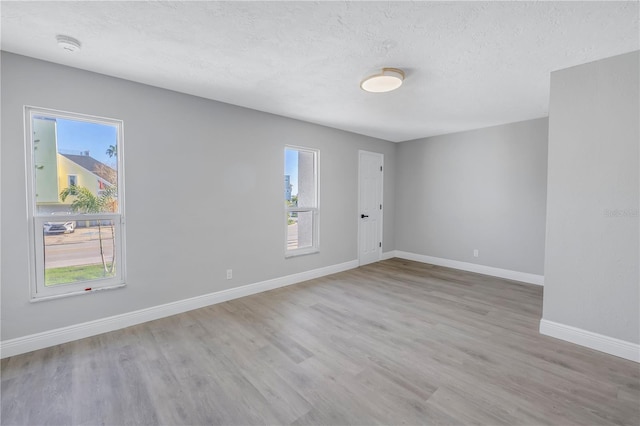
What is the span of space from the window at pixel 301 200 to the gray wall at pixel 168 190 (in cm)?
16

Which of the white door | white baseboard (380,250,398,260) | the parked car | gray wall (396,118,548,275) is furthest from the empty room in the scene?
white baseboard (380,250,398,260)

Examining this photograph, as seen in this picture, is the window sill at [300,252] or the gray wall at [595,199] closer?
the gray wall at [595,199]

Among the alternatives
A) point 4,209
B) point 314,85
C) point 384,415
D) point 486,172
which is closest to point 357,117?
point 314,85

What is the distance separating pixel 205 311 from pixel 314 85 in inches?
112

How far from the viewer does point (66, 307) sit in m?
2.50

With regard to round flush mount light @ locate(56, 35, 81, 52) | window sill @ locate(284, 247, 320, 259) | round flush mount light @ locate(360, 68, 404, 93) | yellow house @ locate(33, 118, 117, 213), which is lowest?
window sill @ locate(284, 247, 320, 259)

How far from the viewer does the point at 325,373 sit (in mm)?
2084

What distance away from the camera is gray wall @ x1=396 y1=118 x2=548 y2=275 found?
421 cm

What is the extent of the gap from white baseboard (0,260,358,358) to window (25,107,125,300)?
34 cm

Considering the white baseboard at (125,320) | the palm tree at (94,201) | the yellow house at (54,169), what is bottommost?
the white baseboard at (125,320)

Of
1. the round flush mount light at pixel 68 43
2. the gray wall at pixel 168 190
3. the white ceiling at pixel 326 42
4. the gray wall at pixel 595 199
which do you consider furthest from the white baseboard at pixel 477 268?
the round flush mount light at pixel 68 43

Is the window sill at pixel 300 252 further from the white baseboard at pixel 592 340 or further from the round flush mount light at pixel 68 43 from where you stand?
the round flush mount light at pixel 68 43

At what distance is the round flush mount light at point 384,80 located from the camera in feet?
8.02

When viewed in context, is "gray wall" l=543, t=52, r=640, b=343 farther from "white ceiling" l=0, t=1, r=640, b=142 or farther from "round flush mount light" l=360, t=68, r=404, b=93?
"round flush mount light" l=360, t=68, r=404, b=93
